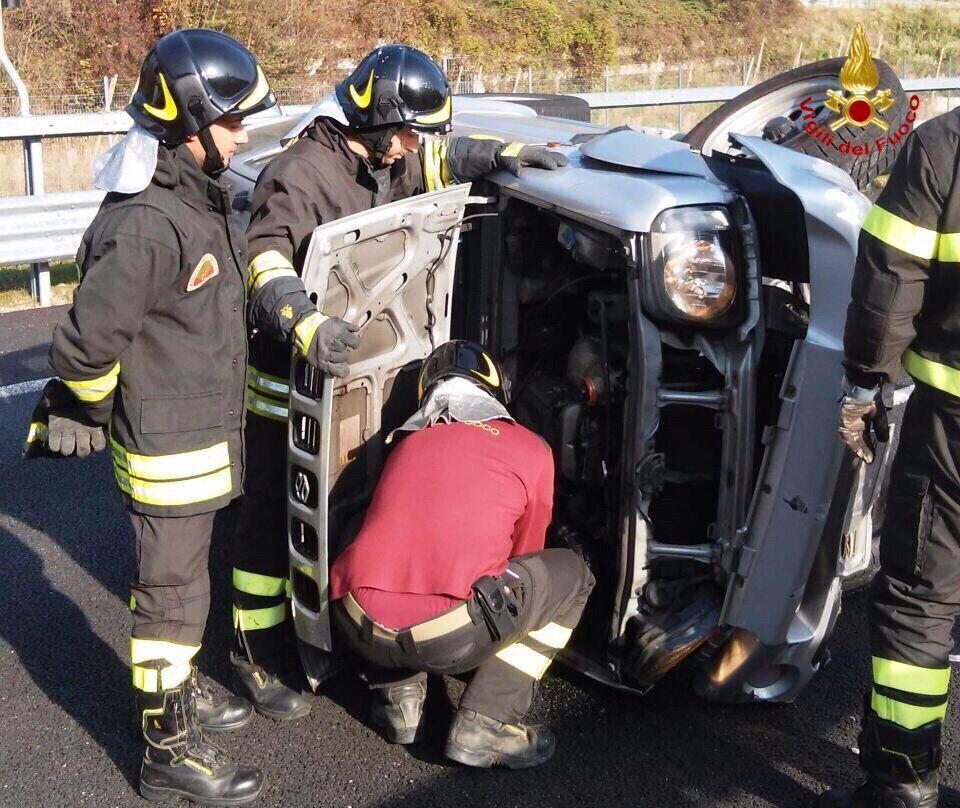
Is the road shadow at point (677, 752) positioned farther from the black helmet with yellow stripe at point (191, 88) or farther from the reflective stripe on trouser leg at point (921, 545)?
the black helmet with yellow stripe at point (191, 88)

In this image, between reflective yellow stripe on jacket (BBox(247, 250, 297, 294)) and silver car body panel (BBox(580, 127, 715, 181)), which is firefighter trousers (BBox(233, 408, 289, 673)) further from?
silver car body panel (BBox(580, 127, 715, 181))

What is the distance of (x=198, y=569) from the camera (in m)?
2.97

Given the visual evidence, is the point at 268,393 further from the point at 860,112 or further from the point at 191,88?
the point at 860,112

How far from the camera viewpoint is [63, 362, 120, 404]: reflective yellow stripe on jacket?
2730 mm

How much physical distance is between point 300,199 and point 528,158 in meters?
0.72

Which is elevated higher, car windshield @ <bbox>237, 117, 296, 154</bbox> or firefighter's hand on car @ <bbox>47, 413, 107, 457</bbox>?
car windshield @ <bbox>237, 117, 296, 154</bbox>

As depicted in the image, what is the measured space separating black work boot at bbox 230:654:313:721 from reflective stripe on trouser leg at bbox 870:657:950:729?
1697 millimetres

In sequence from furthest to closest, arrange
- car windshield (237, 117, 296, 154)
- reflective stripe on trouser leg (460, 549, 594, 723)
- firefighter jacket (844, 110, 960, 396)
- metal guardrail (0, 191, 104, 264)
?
metal guardrail (0, 191, 104, 264)
car windshield (237, 117, 296, 154)
reflective stripe on trouser leg (460, 549, 594, 723)
firefighter jacket (844, 110, 960, 396)

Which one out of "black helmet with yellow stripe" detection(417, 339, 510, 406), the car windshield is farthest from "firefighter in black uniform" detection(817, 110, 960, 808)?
the car windshield

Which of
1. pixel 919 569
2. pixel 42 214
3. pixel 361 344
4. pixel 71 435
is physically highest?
pixel 361 344

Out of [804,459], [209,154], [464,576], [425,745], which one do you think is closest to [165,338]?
[209,154]

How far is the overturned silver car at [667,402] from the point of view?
9.33ft

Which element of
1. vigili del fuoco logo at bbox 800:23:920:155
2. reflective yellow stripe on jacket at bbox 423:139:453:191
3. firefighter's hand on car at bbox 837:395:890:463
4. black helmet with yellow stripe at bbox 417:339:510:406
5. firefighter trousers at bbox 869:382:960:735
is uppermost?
vigili del fuoco logo at bbox 800:23:920:155

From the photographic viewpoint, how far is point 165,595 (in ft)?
9.60
